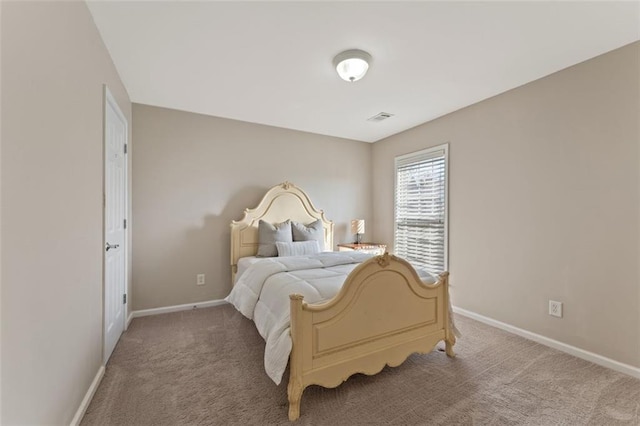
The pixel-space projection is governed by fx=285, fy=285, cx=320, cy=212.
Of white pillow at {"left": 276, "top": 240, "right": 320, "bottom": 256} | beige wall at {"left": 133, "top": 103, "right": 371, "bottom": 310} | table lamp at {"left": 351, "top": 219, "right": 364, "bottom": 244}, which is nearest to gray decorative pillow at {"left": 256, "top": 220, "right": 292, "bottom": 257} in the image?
white pillow at {"left": 276, "top": 240, "right": 320, "bottom": 256}

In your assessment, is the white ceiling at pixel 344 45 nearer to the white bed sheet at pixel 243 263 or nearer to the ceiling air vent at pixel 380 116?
the ceiling air vent at pixel 380 116

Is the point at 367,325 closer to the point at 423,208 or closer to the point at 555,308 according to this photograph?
the point at 555,308

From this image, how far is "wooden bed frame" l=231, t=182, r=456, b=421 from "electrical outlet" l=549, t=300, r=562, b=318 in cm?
100

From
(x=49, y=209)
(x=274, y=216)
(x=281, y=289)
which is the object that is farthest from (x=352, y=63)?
(x=274, y=216)

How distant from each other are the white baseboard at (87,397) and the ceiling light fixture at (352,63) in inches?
111

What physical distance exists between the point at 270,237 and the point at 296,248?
0.36 m

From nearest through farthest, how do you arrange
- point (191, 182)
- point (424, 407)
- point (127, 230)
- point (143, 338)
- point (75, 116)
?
1. point (75, 116)
2. point (424, 407)
3. point (143, 338)
4. point (127, 230)
5. point (191, 182)

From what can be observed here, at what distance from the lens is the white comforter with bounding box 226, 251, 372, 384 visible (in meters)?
1.74

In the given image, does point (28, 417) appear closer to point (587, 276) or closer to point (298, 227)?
point (298, 227)

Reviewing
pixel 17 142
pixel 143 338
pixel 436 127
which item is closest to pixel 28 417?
pixel 17 142

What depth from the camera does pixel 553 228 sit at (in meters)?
2.54

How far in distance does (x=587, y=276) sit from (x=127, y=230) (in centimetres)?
424

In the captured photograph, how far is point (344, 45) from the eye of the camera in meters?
2.12

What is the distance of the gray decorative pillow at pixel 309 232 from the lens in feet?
12.4
